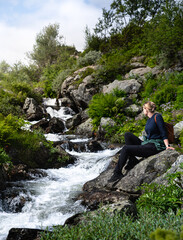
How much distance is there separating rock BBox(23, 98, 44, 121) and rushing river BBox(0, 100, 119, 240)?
8.51 metres

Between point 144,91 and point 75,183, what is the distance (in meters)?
8.57

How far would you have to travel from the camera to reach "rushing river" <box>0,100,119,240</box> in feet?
14.7

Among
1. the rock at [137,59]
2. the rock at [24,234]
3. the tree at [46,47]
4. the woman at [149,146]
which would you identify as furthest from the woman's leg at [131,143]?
the tree at [46,47]

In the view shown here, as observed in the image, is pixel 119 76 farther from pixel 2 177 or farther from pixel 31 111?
pixel 2 177

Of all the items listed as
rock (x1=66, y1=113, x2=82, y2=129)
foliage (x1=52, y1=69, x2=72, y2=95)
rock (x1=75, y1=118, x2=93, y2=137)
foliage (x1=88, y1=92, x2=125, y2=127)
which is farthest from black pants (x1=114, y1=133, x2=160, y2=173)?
foliage (x1=52, y1=69, x2=72, y2=95)

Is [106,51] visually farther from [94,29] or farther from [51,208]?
[51,208]

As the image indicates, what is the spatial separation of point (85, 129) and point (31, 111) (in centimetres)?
549

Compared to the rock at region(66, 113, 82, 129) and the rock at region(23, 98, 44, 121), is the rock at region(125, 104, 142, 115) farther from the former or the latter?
the rock at region(23, 98, 44, 121)

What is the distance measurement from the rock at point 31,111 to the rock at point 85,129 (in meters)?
4.25

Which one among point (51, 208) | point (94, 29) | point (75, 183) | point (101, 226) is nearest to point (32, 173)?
point (75, 183)

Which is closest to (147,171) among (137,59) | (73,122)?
(73,122)

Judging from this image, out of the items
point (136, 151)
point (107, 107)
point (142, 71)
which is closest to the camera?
point (136, 151)

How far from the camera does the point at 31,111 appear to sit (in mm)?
16375

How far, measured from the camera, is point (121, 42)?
2241 cm
